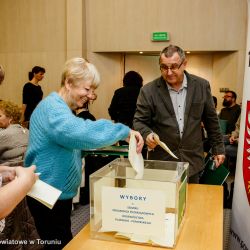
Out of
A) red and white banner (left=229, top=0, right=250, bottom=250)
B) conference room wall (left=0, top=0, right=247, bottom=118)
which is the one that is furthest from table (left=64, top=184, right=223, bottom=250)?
conference room wall (left=0, top=0, right=247, bottom=118)

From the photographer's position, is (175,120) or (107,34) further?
(107,34)

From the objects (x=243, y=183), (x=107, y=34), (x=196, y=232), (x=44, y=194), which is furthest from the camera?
(x=107, y=34)

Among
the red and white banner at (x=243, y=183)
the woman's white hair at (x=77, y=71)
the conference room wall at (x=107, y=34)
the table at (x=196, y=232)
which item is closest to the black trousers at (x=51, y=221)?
the table at (x=196, y=232)

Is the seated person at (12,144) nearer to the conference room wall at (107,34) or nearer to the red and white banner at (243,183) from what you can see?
the red and white banner at (243,183)

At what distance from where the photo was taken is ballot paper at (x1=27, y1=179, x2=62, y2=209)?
1.08 metres

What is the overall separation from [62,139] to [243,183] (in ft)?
4.23

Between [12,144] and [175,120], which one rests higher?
[175,120]

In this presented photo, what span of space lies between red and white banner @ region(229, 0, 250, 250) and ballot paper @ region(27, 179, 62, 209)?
4.54ft

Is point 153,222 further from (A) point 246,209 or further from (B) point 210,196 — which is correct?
(A) point 246,209

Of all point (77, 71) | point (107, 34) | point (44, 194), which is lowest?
point (44, 194)

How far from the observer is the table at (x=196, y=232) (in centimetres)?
128

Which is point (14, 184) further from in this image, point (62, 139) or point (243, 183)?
point (243, 183)

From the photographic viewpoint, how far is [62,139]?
4.65ft

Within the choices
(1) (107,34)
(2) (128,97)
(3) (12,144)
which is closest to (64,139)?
(3) (12,144)
